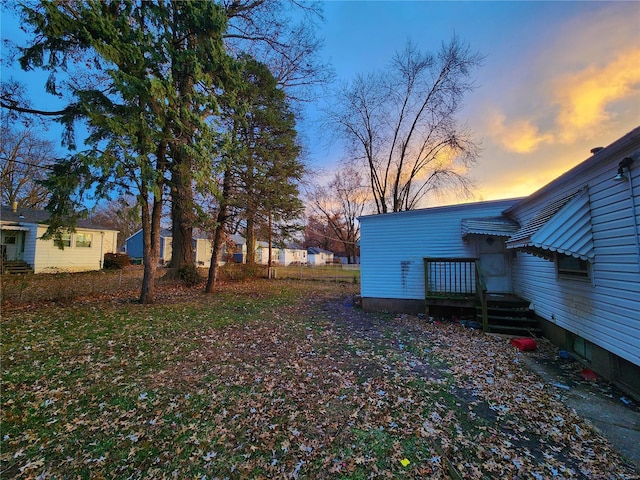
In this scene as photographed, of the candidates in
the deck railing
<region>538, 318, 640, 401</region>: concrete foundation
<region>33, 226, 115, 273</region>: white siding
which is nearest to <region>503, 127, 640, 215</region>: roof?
the deck railing

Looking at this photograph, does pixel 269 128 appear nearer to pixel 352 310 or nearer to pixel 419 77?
pixel 352 310

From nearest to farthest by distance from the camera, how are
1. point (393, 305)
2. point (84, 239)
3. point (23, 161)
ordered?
point (393, 305)
point (84, 239)
point (23, 161)

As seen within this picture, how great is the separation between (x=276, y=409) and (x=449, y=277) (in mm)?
7077

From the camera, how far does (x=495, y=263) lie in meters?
8.41

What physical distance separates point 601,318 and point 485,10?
9642 mm

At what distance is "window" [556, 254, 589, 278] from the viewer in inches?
185

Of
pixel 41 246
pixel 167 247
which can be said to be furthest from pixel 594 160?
pixel 167 247

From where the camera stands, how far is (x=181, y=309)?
339 inches

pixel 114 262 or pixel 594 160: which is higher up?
pixel 594 160

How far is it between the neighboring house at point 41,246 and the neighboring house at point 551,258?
1747 cm

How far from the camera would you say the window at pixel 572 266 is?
4691 mm

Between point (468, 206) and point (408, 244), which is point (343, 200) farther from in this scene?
point (468, 206)

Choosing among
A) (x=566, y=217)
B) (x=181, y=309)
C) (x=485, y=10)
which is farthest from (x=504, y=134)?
(x=181, y=309)

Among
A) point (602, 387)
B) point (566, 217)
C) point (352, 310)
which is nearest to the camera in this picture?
point (602, 387)
